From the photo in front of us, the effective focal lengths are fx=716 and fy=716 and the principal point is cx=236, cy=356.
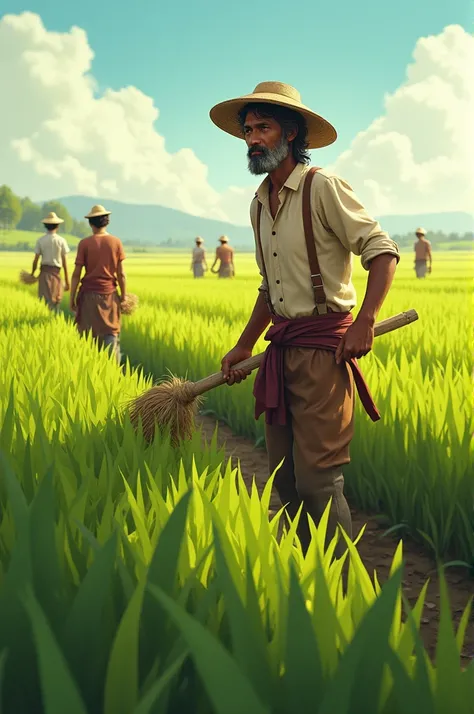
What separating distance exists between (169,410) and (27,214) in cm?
14511

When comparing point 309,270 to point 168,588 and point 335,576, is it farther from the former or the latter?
point 168,588

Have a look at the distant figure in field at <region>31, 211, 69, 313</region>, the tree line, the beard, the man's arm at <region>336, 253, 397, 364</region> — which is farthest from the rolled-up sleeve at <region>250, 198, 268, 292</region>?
the tree line

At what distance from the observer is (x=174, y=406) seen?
2.75 m

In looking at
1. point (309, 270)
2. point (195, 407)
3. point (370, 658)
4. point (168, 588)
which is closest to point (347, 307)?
point (309, 270)

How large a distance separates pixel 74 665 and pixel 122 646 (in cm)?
18

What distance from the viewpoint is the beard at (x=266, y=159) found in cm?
245

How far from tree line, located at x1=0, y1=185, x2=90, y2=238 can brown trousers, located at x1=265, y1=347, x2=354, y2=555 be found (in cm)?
10305

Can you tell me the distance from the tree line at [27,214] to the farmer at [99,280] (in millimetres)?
99013

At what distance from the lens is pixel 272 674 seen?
103cm

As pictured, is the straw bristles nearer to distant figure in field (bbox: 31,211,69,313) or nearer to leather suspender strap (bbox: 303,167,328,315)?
leather suspender strap (bbox: 303,167,328,315)

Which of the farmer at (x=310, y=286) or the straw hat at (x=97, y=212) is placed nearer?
the farmer at (x=310, y=286)

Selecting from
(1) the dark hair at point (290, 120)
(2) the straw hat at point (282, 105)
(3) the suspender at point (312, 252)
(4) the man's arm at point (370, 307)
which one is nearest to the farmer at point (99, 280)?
(2) the straw hat at point (282, 105)

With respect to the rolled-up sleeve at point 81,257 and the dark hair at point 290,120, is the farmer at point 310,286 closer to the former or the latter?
the dark hair at point 290,120

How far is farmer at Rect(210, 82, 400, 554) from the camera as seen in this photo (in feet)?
7.72
